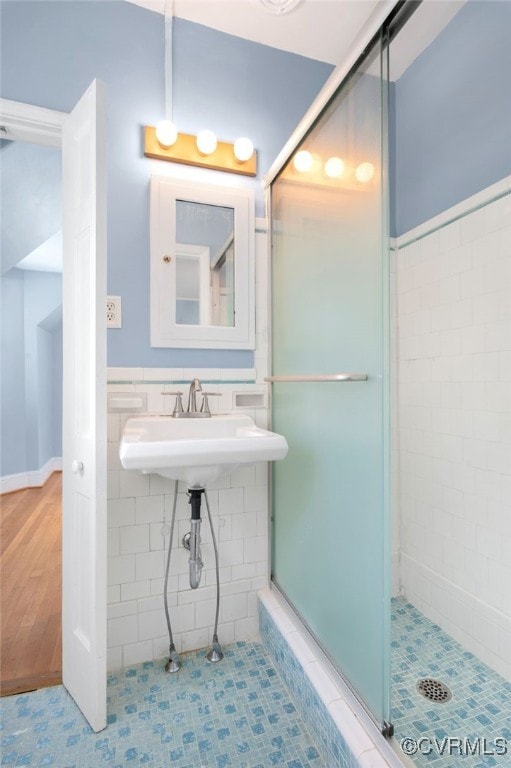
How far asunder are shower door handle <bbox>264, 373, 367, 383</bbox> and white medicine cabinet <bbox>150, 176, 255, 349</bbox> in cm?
26

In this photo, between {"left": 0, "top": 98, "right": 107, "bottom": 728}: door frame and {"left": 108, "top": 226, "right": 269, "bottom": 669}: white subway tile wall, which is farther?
{"left": 108, "top": 226, "right": 269, "bottom": 669}: white subway tile wall

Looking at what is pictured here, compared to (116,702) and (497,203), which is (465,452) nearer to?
(497,203)

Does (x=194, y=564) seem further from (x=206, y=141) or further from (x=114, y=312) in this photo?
(x=206, y=141)

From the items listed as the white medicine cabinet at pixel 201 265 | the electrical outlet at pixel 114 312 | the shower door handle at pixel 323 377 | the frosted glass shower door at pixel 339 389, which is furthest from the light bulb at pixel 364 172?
the electrical outlet at pixel 114 312

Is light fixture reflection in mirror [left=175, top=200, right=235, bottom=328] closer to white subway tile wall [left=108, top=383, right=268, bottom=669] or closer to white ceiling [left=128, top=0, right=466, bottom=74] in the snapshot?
white subway tile wall [left=108, top=383, right=268, bottom=669]

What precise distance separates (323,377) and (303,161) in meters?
0.89

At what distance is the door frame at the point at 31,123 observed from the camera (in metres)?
1.55

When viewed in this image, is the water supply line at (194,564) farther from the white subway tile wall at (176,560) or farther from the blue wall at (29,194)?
the blue wall at (29,194)

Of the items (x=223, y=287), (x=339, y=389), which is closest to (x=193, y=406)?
(x=223, y=287)

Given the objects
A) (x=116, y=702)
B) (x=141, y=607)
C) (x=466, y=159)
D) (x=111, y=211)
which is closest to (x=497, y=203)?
(x=466, y=159)

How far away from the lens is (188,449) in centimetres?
130

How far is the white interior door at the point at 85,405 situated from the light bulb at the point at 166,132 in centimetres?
35

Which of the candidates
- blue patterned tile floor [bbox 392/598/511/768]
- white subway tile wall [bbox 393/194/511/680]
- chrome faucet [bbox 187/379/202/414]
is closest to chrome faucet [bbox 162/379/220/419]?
chrome faucet [bbox 187/379/202/414]

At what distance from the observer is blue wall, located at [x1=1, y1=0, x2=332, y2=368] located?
161 centimetres
